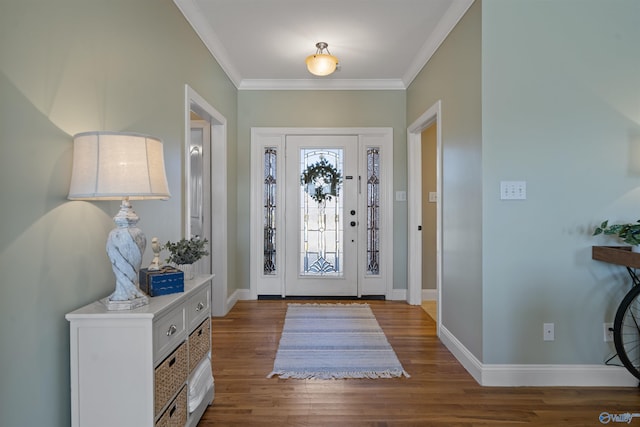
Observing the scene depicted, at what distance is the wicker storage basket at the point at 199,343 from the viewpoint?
175 cm

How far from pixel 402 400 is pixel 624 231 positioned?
167 centimetres

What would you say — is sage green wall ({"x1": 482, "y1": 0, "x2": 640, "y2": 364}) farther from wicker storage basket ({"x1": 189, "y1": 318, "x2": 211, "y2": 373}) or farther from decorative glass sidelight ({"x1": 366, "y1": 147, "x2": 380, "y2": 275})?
decorative glass sidelight ({"x1": 366, "y1": 147, "x2": 380, "y2": 275})

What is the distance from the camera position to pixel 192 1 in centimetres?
255

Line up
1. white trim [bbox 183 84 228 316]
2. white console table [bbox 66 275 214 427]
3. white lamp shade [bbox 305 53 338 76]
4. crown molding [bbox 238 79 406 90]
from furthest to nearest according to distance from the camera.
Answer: crown molding [bbox 238 79 406 90] < white trim [bbox 183 84 228 316] < white lamp shade [bbox 305 53 338 76] < white console table [bbox 66 275 214 427]

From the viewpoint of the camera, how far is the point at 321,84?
164 inches

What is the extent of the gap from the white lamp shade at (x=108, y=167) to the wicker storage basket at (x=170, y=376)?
2.33ft

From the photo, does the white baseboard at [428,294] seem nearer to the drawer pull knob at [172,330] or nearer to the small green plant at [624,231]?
the small green plant at [624,231]

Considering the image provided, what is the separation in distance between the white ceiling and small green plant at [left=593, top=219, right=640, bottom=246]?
175 centimetres

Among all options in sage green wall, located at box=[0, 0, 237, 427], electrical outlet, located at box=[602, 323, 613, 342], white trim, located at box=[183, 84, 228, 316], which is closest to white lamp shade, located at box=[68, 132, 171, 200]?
sage green wall, located at box=[0, 0, 237, 427]

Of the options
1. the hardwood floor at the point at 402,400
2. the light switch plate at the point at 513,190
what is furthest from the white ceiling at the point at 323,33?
the hardwood floor at the point at 402,400

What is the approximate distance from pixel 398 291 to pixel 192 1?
3602 millimetres

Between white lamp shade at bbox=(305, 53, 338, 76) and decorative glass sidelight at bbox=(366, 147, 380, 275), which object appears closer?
white lamp shade at bbox=(305, 53, 338, 76)

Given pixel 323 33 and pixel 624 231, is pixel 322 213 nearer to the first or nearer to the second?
pixel 323 33

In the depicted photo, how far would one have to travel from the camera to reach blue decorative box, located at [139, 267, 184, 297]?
5.10ft
